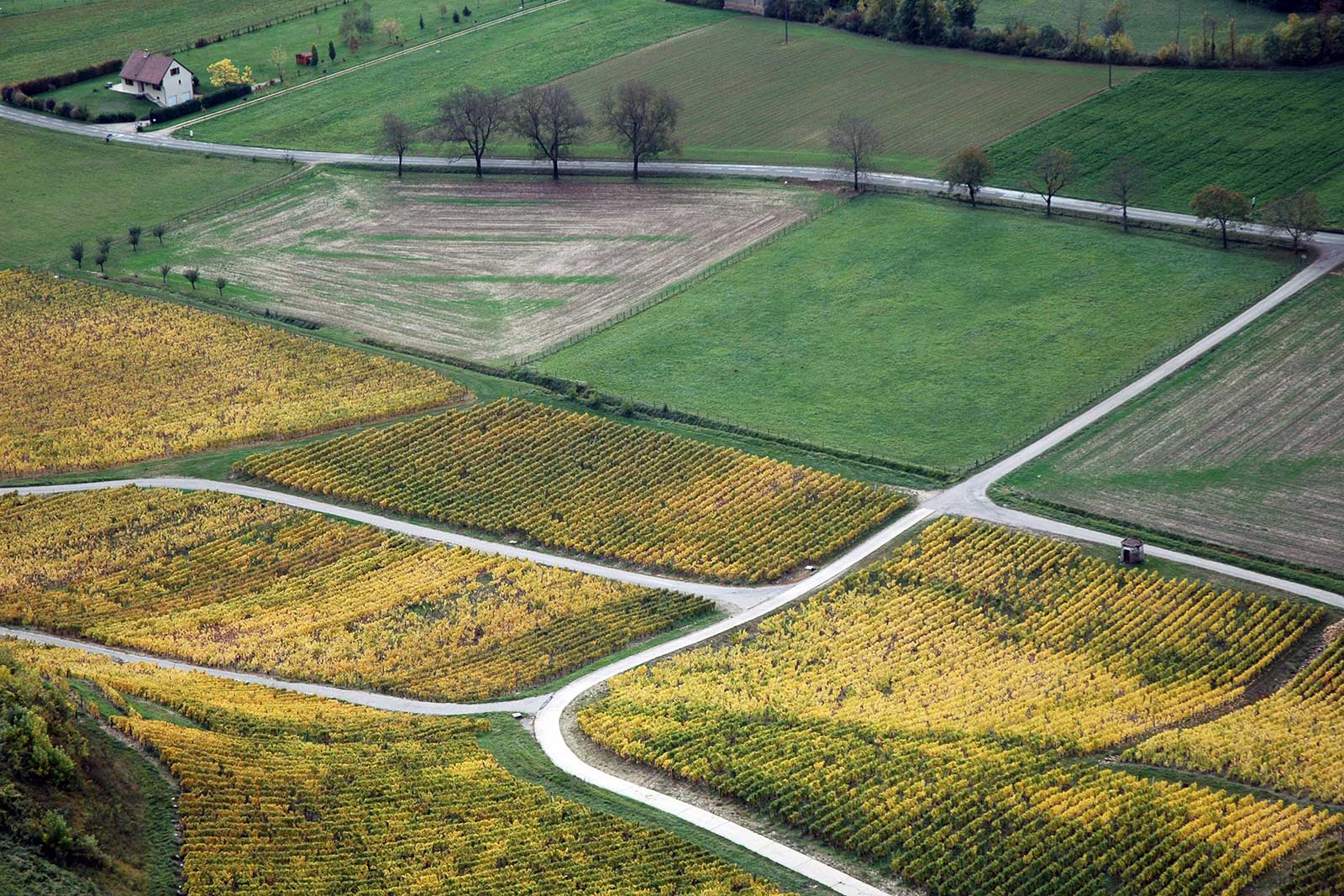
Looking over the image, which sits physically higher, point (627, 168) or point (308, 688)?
point (627, 168)

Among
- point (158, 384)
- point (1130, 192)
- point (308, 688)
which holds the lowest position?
point (308, 688)

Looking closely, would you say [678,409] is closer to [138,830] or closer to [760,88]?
[138,830]

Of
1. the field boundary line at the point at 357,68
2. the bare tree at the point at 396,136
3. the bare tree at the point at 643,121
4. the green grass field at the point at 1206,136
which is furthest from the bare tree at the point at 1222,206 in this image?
the field boundary line at the point at 357,68

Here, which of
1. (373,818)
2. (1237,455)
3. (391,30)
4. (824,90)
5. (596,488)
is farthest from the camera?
(391,30)

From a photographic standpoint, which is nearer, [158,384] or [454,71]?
[158,384]

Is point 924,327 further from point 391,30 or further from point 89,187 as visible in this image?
point 391,30

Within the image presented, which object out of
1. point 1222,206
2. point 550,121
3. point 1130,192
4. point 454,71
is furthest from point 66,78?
point 1222,206

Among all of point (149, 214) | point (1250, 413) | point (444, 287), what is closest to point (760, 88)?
point (444, 287)

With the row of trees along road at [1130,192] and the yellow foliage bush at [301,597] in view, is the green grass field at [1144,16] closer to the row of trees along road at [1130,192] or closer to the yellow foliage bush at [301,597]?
the row of trees along road at [1130,192]
